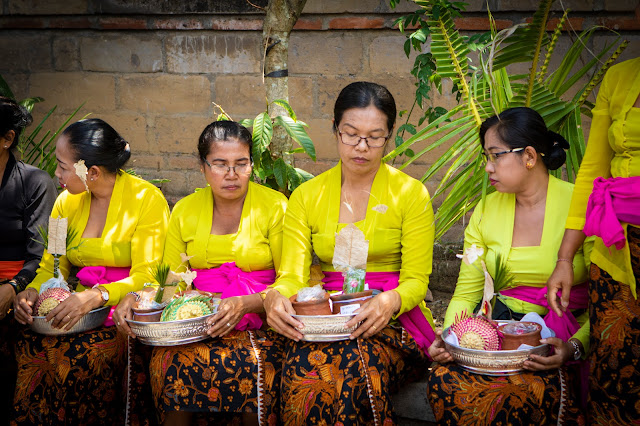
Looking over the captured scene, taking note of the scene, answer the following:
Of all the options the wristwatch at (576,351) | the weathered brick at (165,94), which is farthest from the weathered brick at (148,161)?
the wristwatch at (576,351)

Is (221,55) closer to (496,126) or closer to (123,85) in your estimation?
(123,85)

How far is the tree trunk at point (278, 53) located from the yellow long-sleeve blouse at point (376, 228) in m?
0.83

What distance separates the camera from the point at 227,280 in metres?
3.36

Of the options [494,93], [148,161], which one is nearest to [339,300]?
[494,93]

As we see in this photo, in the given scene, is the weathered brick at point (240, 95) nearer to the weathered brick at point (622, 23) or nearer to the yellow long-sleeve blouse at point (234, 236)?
the yellow long-sleeve blouse at point (234, 236)

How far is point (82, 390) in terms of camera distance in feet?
10.6

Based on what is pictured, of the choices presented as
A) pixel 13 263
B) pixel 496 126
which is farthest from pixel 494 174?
pixel 13 263

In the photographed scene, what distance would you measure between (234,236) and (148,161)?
229cm

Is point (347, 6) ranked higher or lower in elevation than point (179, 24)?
higher

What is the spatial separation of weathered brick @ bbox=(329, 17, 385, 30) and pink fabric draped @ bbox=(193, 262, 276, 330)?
2185 mm

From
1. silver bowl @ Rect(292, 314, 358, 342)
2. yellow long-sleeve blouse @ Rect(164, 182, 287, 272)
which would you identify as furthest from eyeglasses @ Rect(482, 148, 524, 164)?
yellow long-sleeve blouse @ Rect(164, 182, 287, 272)

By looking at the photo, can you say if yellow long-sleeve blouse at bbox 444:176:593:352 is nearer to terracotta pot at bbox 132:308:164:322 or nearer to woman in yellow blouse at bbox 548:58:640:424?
woman in yellow blouse at bbox 548:58:640:424

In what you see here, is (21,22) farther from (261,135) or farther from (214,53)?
(261,135)

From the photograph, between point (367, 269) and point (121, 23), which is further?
point (121, 23)
